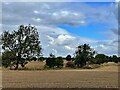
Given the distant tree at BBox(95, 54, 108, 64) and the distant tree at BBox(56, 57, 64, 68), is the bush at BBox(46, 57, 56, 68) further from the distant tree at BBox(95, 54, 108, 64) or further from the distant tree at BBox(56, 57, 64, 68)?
the distant tree at BBox(95, 54, 108, 64)

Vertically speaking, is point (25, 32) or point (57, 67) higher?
point (25, 32)

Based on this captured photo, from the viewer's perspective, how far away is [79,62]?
356 feet

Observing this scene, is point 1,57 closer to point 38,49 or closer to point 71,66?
point 38,49

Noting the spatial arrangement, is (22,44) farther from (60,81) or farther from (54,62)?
(60,81)

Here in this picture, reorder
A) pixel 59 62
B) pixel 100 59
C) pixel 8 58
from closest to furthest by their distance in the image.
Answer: pixel 8 58, pixel 59 62, pixel 100 59

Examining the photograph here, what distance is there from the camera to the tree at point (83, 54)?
108m

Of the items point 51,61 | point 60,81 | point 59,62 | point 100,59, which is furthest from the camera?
point 100,59

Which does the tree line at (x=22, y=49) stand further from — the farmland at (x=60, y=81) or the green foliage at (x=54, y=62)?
the farmland at (x=60, y=81)

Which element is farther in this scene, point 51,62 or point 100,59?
point 100,59

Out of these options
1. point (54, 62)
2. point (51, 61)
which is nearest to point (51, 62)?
point (51, 61)

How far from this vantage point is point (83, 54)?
108688mm

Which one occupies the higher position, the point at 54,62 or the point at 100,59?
the point at 100,59

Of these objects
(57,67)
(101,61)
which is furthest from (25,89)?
(101,61)

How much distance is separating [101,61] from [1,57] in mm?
41882
